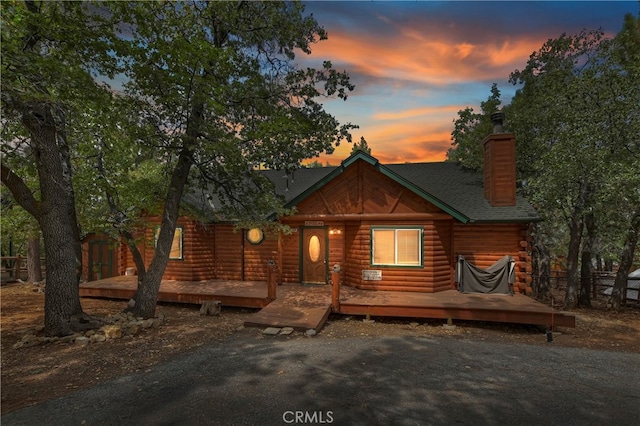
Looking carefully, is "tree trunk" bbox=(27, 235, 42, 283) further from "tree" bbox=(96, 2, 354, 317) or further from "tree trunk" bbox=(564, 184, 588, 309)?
"tree trunk" bbox=(564, 184, 588, 309)

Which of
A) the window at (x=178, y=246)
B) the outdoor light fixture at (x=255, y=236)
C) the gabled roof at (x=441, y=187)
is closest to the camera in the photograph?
the gabled roof at (x=441, y=187)

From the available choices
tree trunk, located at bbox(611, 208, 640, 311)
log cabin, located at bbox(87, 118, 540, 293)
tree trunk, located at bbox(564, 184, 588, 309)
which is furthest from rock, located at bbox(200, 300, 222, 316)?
tree trunk, located at bbox(611, 208, 640, 311)

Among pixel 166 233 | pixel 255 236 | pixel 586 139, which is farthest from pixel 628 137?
pixel 166 233

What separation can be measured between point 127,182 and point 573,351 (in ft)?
48.6

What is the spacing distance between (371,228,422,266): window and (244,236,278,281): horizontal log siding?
487 cm

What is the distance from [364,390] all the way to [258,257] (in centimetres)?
1032

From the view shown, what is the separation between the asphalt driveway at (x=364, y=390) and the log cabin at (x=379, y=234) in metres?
4.97

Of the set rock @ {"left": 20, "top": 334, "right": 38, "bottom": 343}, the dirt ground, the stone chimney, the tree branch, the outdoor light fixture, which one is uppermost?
the stone chimney

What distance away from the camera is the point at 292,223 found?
1445 cm

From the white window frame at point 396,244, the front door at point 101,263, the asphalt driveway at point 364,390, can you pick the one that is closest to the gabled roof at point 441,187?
the white window frame at point 396,244

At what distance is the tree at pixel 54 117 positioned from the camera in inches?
269

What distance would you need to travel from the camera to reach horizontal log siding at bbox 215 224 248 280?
50.7ft

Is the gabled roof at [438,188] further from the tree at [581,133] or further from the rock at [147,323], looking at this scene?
the rock at [147,323]

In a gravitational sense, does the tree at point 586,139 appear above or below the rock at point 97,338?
above
